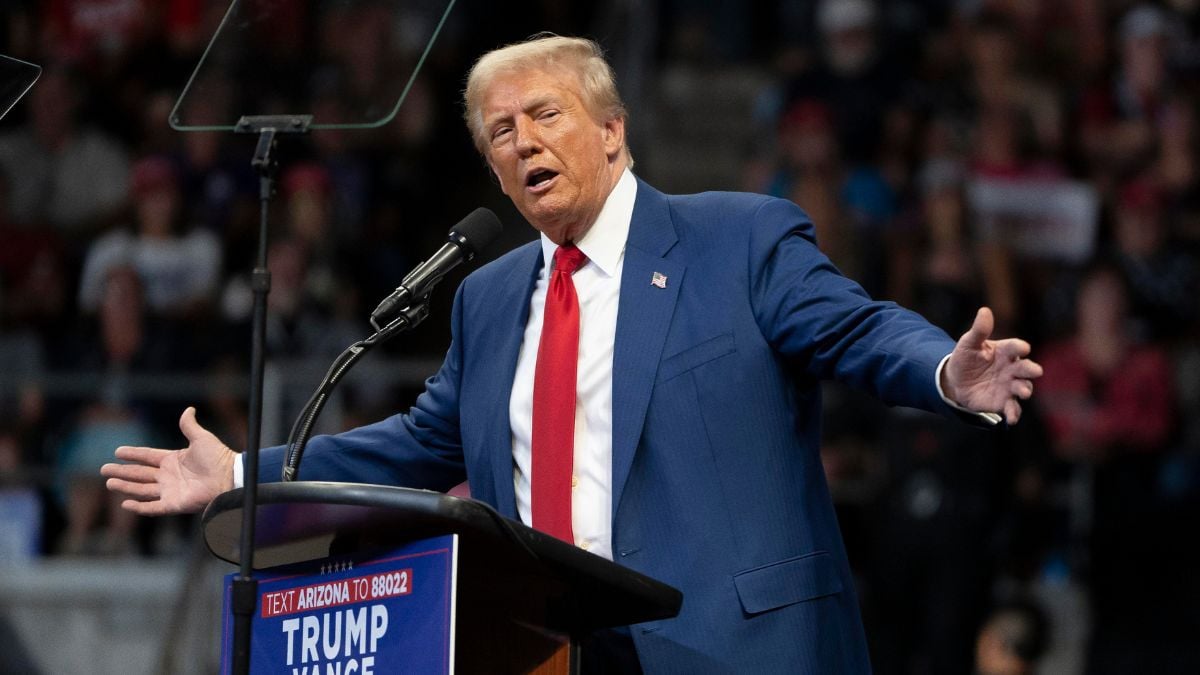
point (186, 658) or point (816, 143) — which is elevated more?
point (816, 143)

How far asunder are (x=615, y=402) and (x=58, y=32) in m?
7.17

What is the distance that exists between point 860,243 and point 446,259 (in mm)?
4833

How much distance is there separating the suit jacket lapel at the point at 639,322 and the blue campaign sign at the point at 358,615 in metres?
0.47

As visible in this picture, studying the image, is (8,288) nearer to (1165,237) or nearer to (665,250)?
(1165,237)

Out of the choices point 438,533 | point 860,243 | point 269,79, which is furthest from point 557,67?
point 860,243

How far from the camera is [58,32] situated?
30.1 feet

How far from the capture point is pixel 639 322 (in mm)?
2830

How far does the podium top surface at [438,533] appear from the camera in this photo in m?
2.21

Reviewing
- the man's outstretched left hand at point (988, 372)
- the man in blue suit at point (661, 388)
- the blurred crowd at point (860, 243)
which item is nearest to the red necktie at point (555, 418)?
the man in blue suit at point (661, 388)

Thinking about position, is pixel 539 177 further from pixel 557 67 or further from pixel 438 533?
pixel 438 533

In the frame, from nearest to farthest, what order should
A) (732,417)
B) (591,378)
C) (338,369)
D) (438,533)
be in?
1. (438,533)
2. (338,369)
3. (732,417)
4. (591,378)

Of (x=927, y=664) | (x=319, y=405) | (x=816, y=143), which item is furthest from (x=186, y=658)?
(x=319, y=405)

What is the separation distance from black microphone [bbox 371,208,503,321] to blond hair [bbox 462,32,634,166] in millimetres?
306

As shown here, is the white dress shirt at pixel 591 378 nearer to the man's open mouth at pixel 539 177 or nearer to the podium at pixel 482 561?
the man's open mouth at pixel 539 177
